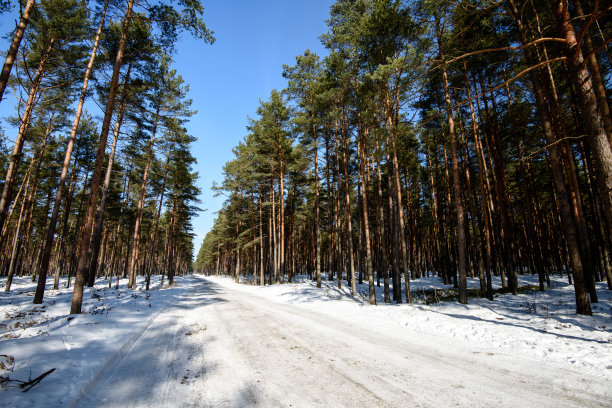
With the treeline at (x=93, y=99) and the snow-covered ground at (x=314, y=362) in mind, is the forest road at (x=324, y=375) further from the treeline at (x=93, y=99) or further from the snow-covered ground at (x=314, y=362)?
the treeline at (x=93, y=99)

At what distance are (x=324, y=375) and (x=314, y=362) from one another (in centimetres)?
58

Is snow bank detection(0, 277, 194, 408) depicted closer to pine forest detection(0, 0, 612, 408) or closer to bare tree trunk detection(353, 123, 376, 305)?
pine forest detection(0, 0, 612, 408)

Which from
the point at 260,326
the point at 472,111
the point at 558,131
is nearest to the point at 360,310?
the point at 260,326

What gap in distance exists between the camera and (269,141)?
21328 millimetres

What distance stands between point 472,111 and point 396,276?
1085cm

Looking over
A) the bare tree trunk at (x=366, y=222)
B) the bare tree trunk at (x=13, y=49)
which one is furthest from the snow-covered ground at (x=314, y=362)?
the bare tree trunk at (x=13, y=49)

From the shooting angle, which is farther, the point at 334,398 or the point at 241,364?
the point at 241,364

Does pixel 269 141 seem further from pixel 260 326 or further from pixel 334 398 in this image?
pixel 334 398

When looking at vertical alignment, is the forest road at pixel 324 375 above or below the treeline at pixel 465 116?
below

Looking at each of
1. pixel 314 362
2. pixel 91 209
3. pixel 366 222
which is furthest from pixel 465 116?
pixel 91 209

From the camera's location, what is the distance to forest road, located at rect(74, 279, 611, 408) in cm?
305

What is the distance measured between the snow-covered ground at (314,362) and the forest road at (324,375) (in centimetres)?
2

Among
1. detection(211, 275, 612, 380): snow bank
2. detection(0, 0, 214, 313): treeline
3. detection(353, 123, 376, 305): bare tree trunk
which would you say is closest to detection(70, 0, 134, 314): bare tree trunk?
detection(0, 0, 214, 313): treeline

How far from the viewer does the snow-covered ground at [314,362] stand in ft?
10.2
